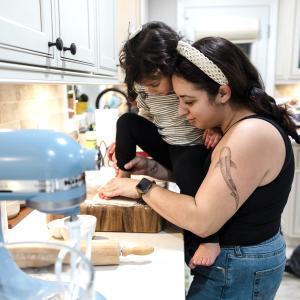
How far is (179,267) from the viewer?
870 millimetres

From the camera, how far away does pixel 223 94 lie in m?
0.94

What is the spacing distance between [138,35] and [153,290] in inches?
31.3

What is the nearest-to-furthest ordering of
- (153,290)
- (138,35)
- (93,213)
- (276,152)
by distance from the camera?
(153,290), (276,152), (93,213), (138,35)

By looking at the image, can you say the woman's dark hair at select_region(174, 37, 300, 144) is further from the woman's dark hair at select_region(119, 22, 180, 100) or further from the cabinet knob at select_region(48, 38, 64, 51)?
the cabinet knob at select_region(48, 38, 64, 51)

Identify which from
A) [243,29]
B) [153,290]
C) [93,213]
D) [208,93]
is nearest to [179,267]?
[153,290]

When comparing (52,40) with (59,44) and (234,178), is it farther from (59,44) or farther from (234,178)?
(234,178)

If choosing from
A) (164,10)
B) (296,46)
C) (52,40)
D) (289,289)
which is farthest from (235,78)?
(164,10)

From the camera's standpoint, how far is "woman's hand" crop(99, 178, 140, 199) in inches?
42.5

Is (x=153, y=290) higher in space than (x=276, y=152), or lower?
lower

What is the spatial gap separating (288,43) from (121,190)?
10.1ft

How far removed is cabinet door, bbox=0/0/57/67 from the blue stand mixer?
238 millimetres

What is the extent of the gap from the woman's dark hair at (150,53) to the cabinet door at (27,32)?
0.88 feet

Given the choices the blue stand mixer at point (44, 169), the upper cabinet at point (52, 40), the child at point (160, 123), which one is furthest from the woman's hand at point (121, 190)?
the blue stand mixer at point (44, 169)

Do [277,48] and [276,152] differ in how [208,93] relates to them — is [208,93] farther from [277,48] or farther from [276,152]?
[277,48]
